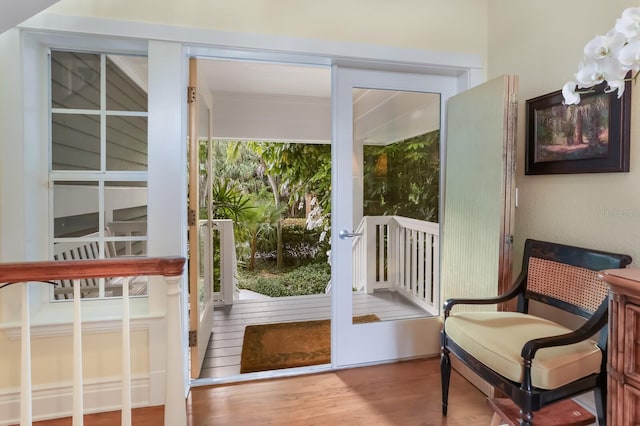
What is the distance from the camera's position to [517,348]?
153 cm

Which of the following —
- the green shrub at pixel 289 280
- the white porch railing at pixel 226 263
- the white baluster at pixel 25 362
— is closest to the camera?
the white baluster at pixel 25 362

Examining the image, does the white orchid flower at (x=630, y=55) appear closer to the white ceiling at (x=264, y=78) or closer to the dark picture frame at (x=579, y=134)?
the dark picture frame at (x=579, y=134)

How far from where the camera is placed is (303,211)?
23.1 ft

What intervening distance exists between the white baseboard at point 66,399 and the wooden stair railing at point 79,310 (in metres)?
0.76

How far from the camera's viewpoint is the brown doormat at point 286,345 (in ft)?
8.70

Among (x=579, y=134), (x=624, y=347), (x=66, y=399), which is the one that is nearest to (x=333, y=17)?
(x=579, y=134)

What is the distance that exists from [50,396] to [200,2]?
2.40 metres

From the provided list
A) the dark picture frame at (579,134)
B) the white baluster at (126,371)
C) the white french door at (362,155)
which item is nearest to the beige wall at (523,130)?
the dark picture frame at (579,134)

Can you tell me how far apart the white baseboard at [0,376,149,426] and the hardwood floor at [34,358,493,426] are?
50 millimetres

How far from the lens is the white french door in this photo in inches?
96.3

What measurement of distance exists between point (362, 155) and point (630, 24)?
1672 millimetres

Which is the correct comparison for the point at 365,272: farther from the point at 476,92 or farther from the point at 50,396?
the point at 50,396

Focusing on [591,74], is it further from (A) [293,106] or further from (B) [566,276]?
(A) [293,106]

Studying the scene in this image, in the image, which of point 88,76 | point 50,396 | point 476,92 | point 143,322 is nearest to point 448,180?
point 476,92
